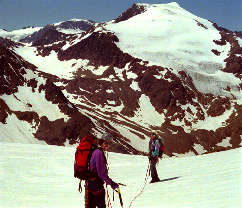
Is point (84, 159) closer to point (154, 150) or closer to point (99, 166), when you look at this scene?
point (99, 166)

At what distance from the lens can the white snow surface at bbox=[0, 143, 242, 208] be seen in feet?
35.5

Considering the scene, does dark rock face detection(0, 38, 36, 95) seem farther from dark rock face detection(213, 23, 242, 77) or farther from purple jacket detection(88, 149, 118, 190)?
purple jacket detection(88, 149, 118, 190)

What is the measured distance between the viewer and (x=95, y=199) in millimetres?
8023

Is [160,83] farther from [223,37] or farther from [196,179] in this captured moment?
[196,179]

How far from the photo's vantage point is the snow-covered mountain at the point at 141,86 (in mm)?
95688

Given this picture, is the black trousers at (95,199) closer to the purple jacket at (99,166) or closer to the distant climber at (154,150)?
the purple jacket at (99,166)

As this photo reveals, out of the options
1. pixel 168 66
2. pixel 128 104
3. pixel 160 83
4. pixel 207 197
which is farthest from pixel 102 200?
pixel 168 66

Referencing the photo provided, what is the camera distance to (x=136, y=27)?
19450 centimetres

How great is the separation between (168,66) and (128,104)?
33.8 metres

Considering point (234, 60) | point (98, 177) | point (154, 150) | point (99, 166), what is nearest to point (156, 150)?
point (154, 150)

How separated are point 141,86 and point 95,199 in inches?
5086

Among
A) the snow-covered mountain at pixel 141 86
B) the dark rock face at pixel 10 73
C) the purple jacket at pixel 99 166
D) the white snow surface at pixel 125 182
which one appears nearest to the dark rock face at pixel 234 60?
the snow-covered mountain at pixel 141 86

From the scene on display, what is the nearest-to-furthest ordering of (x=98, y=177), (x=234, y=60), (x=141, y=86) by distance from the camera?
1. (x=98, y=177)
2. (x=141, y=86)
3. (x=234, y=60)

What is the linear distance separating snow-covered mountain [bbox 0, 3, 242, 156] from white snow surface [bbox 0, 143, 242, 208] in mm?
61799
